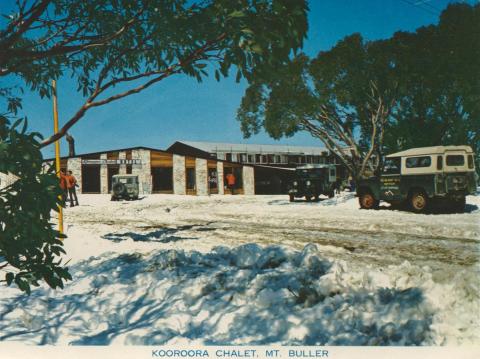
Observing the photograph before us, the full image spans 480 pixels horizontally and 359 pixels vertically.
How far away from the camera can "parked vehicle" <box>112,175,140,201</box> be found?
14.5 m

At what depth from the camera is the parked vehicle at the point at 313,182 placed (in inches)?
694

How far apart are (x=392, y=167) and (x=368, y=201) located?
1616mm

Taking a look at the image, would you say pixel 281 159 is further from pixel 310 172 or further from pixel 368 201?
pixel 368 201

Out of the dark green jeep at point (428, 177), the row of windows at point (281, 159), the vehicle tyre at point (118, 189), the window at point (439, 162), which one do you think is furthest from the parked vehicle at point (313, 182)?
the vehicle tyre at point (118, 189)

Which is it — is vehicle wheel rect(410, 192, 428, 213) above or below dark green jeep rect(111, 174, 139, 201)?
below

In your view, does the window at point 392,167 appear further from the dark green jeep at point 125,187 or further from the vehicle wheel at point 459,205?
the dark green jeep at point 125,187

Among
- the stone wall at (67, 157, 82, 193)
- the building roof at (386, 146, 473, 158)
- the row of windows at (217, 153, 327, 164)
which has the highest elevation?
the row of windows at (217, 153, 327, 164)

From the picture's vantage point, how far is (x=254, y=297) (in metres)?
4.08

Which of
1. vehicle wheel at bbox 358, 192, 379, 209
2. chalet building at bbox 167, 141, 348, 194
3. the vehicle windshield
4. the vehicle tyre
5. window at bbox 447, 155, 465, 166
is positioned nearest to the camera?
window at bbox 447, 155, 465, 166

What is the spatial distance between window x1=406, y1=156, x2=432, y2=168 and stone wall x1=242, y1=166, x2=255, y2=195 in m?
11.9

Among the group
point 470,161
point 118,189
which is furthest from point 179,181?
point 470,161

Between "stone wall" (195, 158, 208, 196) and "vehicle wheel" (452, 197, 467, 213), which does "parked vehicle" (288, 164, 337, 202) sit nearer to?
"stone wall" (195, 158, 208, 196)

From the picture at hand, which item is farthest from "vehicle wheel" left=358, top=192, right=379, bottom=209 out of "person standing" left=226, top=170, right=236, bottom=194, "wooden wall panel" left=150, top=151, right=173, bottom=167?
"wooden wall panel" left=150, top=151, right=173, bottom=167

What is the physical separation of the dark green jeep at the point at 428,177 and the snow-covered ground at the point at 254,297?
14.7 feet
